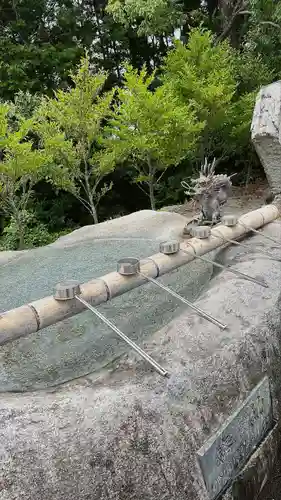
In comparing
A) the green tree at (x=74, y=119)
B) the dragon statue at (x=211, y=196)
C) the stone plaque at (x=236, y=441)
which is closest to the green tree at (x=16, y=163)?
the green tree at (x=74, y=119)

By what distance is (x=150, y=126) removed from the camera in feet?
32.8

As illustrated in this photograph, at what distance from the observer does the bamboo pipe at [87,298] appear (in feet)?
8.61

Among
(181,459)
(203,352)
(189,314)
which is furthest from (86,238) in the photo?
(181,459)

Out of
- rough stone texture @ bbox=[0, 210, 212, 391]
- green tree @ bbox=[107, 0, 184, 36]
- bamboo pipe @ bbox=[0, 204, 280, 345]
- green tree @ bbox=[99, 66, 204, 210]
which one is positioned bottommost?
rough stone texture @ bbox=[0, 210, 212, 391]

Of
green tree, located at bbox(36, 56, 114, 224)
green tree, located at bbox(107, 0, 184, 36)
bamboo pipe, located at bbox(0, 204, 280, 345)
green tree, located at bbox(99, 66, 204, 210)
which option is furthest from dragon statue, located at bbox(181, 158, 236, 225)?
green tree, located at bbox(107, 0, 184, 36)

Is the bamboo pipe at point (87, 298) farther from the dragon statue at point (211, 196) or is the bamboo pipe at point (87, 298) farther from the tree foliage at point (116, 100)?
the tree foliage at point (116, 100)

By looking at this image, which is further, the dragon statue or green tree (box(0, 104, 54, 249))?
green tree (box(0, 104, 54, 249))

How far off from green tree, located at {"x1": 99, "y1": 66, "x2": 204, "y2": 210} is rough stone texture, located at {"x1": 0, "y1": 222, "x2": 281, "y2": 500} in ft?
25.5

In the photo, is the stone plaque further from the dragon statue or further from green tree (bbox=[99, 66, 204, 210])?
green tree (bbox=[99, 66, 204, 210])

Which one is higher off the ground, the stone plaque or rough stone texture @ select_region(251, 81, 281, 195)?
rough stone texture @ select_region(251, 81, 281, 195)

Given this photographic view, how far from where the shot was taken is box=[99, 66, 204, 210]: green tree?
32.3 ft

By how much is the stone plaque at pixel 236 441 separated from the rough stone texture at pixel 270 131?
5597 millimetres

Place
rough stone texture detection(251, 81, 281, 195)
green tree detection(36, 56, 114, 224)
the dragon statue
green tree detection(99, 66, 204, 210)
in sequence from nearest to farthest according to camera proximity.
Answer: the dragon statue, rough stone texture detection(251, 81, 281, 195), green tree detection(99, 66, 204, 210), green tree detection(36, 56, 114, 224)

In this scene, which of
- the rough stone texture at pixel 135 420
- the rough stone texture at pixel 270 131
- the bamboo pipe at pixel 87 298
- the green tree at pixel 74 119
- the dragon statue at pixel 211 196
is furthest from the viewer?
the green tree at pixel 74 119
